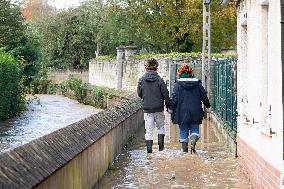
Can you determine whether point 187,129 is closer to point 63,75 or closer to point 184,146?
point 184,146

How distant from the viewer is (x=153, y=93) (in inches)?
534

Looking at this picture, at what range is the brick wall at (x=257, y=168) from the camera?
7463 millimetres

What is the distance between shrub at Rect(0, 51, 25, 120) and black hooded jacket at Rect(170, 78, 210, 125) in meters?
13.9

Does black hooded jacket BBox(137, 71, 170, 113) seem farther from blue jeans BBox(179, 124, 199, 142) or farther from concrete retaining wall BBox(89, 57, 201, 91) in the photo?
concrete retaining wall BBox(89, 57, 201, 91)

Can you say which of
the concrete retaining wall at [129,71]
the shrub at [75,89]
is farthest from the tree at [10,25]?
the concrete retaining wall at [129,71]

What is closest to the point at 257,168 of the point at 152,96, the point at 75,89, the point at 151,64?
the point at 152,96

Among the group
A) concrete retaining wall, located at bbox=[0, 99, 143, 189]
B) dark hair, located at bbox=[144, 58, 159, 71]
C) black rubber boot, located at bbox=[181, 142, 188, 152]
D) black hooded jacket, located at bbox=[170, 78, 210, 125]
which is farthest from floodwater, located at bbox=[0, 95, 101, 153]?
concrete retaining wall, located at bbox=[0, 99, 143, 189]

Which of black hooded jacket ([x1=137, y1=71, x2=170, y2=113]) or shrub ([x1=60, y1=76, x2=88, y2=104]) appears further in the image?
shrub ([x1=60, y1=76, x2=88, y2=104])

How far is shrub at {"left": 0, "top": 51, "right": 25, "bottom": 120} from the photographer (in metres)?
26.5

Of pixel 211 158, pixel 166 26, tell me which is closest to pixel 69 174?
pixel 211 158

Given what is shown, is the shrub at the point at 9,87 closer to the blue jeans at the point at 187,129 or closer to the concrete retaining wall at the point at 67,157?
the blue jeans at the point at 187,129

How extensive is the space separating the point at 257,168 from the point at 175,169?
2.57 m

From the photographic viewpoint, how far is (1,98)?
26438mm

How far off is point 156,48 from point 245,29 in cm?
3898
